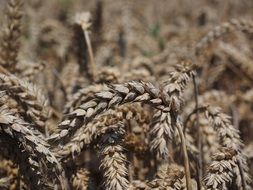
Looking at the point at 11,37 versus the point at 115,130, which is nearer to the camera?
the point at 115,130

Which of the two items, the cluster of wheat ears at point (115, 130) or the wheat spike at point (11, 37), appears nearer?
the cluster of wheat ears at point (115, 130)

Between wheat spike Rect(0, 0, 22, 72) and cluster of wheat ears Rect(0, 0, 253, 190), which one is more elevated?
wheat spike Rect(0, 0, 22, 72)

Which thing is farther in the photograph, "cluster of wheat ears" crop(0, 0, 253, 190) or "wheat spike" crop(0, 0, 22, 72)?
"wheat spike" crop(0, 0, 22, 72)

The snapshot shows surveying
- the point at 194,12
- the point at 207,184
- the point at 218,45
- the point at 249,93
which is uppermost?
the point at 194,12

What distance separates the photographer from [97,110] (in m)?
1.70

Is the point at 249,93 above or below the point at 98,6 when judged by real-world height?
below

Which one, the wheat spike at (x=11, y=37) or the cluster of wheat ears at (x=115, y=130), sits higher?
the wheat spike at (x=11, y=37)

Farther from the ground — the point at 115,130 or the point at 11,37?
the point at 11,37

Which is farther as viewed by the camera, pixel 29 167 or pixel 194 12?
pixel 194 12

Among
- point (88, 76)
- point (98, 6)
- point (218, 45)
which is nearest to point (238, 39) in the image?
point (218, 45)

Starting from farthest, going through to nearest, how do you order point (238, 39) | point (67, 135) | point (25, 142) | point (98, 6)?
point (238, 39) → point (98, 6) → point (67, 135) → point (25, 142)

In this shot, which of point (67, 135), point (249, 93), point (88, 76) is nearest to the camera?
point (67, 135)

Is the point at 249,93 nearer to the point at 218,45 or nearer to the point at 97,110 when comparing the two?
the point at 218,45

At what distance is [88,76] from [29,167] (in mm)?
1588
